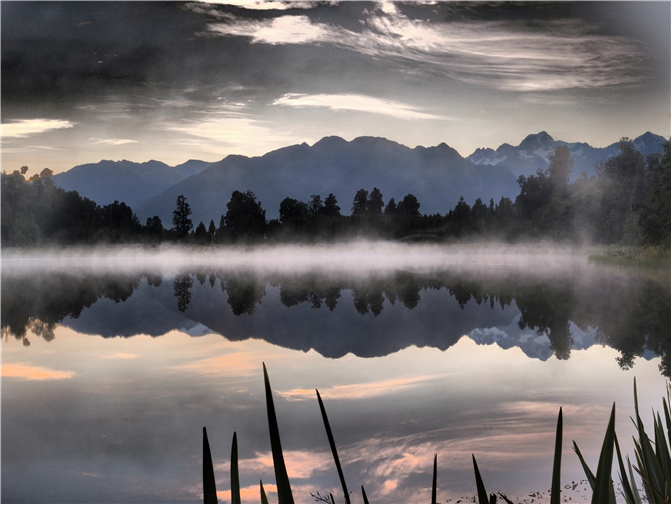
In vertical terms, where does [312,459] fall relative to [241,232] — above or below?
below

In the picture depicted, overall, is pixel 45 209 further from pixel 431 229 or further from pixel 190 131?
pixel 431 229

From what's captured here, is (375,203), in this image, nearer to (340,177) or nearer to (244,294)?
(340,177)

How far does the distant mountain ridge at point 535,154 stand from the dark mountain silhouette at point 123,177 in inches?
136

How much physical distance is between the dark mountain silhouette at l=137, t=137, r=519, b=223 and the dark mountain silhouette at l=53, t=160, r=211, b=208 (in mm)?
166

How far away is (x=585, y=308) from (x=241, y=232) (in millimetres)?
5734

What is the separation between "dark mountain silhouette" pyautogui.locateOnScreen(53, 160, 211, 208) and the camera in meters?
6.69

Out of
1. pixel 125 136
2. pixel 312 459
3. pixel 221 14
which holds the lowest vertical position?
pixel 312 459

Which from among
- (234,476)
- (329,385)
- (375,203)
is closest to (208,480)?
(234,476)

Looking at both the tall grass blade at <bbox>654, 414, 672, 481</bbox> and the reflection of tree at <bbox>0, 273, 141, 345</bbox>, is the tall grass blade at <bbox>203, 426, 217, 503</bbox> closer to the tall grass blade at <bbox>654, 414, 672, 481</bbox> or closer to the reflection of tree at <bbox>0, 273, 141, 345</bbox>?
the tall grass blade at <bbox>654, 414, 672, 481</bbox>

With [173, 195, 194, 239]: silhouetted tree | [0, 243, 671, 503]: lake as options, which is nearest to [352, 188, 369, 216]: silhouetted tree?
[0, 243, 671, 503]: lake

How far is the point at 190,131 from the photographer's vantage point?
6.33 m

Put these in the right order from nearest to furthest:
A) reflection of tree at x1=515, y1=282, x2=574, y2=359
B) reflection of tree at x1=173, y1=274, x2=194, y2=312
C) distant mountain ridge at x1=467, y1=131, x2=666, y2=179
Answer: distant mountain ridge at x1=467, y1=131, x2=666, y2=179, reflection of tree at x1=515, y1=282, x2=574, y2=359, reflection of tree at x1=173, y1=274, x2=194, y2=312

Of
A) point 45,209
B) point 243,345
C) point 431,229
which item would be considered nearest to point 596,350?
point 431,229

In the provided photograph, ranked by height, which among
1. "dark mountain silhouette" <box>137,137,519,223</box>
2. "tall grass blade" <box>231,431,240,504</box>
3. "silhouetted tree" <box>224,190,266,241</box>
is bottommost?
"tall grass blade" <box>231,431,240,504</box>
